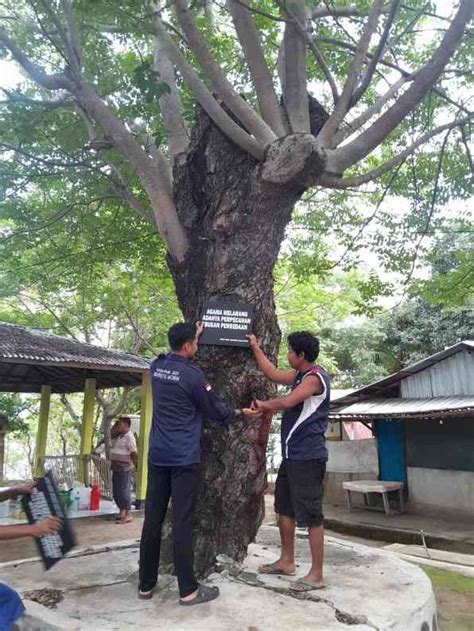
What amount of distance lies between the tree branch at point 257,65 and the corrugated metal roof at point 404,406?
8166 millimetres

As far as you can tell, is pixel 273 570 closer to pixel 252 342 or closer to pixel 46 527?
pixel 252 342

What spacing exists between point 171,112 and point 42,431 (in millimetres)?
9498

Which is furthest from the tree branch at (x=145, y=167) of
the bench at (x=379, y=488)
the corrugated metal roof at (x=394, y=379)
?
the bench at (x=379, y=488)

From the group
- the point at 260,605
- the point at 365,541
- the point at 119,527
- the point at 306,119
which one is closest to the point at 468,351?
the point at 365,541

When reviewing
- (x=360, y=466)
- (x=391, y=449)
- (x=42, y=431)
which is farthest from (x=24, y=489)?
(x=360, y=466)

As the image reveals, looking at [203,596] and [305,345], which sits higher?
[305,345]

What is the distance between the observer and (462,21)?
12.9 feet

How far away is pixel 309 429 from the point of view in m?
4.08

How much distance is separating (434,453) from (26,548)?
9.31 meters

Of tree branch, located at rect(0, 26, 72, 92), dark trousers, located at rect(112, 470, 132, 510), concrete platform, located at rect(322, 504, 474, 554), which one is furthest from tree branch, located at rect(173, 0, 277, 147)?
concrete platform, located at rect(322, 504, 474, 554)

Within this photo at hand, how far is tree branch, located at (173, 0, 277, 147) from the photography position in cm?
426

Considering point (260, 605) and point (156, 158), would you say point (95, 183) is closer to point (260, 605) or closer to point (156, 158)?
point (156, 158)

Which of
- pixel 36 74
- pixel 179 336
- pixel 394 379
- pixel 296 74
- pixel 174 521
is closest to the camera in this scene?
pixel 174 521

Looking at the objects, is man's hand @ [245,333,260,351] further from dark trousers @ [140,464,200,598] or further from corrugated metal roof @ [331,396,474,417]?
corrugated metal roof @ [331,396,474,417]
